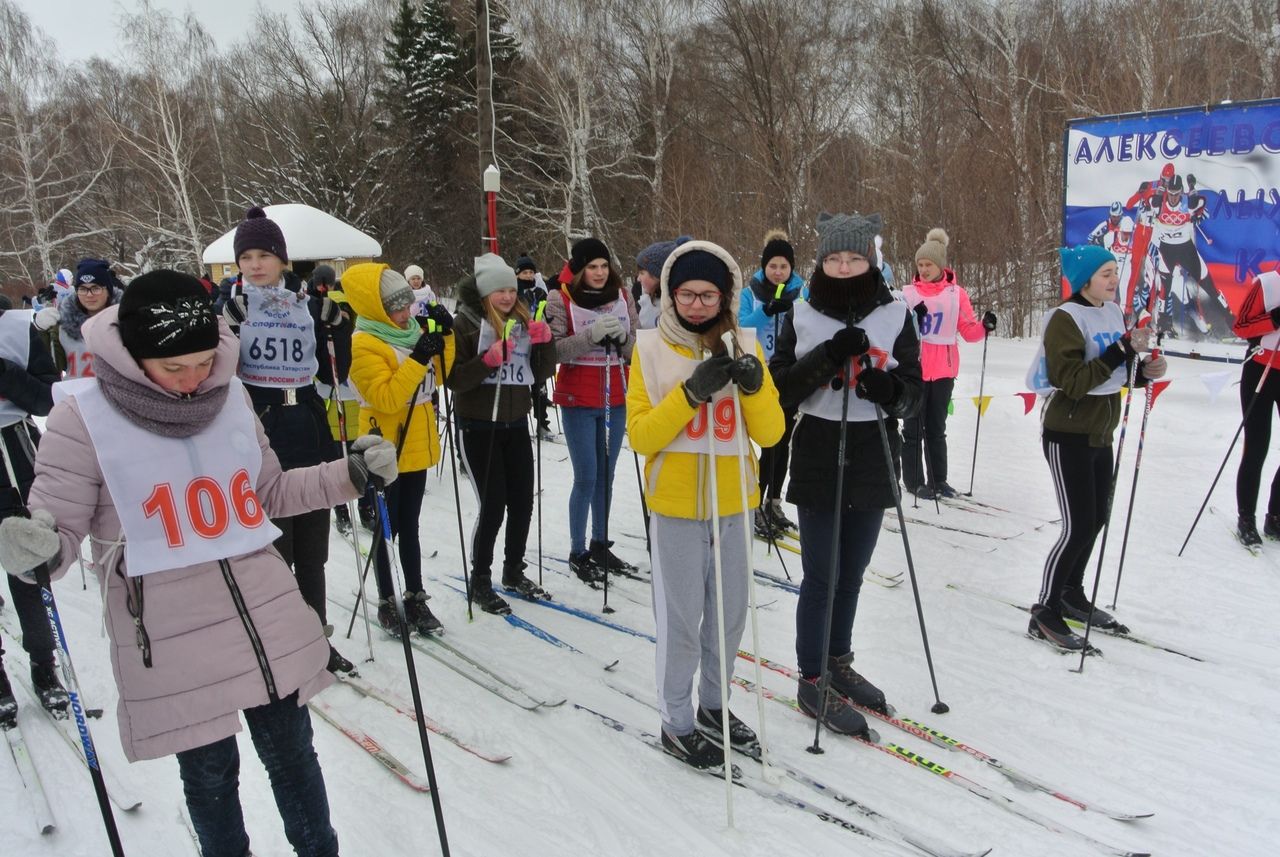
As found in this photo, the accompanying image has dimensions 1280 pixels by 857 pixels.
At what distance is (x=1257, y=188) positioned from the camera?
8.57 metres

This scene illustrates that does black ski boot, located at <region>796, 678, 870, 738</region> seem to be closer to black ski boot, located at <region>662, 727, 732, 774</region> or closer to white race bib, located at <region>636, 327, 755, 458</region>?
black ski boot, located at <region>662, 727, 732, 774</region>

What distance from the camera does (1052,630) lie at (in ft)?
13.3

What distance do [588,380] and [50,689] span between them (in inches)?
120

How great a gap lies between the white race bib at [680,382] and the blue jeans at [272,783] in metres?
1.50

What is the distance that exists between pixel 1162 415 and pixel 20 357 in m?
9.46

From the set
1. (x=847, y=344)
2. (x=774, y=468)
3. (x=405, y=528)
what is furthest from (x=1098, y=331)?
(x=405, y=528)

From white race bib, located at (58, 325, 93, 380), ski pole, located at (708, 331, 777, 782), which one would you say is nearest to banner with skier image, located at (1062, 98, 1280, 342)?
ski pole, located at (708, 331, 777, 782)

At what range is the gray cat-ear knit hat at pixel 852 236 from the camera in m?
3.11

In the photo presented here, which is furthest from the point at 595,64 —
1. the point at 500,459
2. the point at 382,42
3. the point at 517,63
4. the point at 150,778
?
the point at 150,778

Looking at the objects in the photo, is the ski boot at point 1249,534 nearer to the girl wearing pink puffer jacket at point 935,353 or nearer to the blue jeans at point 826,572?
the girl wearing pink puffer jacket at point 935,353

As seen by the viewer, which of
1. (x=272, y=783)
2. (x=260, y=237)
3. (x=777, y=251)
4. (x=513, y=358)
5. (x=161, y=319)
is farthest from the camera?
(x=777, y=251)

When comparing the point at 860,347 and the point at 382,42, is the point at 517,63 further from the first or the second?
the point at 860,347

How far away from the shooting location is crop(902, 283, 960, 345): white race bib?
6383 millimetres

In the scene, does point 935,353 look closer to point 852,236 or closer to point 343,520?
point 852,236
